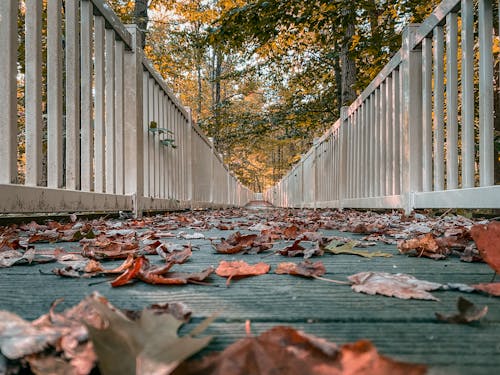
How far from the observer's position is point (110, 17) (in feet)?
9.97

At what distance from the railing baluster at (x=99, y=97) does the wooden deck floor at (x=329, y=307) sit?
1913 millimetres

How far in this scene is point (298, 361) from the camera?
40 centimetres

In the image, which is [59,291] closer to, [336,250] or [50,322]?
[50,322]

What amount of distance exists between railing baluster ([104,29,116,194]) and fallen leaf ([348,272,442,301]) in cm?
256

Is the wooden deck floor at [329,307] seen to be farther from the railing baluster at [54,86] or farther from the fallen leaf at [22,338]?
the railing baluster at [54,86]

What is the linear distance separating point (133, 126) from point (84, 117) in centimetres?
102

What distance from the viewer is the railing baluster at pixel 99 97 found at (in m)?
2.83

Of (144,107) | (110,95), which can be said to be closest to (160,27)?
(144,107)

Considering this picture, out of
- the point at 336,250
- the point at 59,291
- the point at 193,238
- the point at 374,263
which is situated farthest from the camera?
the point at 193,238

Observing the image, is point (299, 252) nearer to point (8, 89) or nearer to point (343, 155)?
point (8, 89)

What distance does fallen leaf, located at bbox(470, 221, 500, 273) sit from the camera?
84cm

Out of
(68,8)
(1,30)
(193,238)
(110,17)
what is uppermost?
(110,17)

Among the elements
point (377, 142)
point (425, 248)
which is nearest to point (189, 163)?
point (377, 142)

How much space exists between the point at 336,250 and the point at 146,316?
0.97 meters
